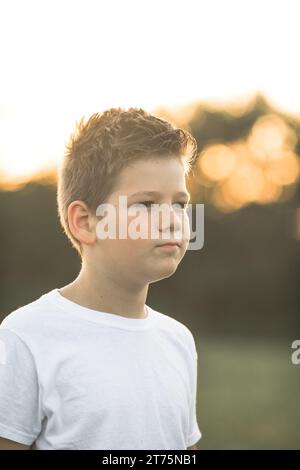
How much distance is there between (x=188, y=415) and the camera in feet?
5.51

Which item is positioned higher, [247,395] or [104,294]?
[104,294]

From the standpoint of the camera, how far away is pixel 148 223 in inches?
60.4

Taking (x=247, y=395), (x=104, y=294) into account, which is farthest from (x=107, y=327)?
(x=247, y=395)

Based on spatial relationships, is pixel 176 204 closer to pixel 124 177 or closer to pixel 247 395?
pixel 124 177

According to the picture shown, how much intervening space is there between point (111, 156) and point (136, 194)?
126 millimetres

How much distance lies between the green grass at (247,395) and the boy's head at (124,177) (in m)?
4.82

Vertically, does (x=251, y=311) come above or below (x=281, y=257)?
below

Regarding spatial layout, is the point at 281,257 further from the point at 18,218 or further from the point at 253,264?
the point at 18,218

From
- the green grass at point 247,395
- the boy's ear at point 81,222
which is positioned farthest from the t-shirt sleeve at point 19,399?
the green grass at point 247,395

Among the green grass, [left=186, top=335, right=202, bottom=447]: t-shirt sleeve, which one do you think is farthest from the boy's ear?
the green grass

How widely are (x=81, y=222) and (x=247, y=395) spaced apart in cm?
864

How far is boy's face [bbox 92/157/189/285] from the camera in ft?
5.06

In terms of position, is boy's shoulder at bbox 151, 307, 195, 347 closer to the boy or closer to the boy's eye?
the boy

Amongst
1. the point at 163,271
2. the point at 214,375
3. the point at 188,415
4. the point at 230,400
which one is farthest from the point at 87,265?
the point at 214,375
